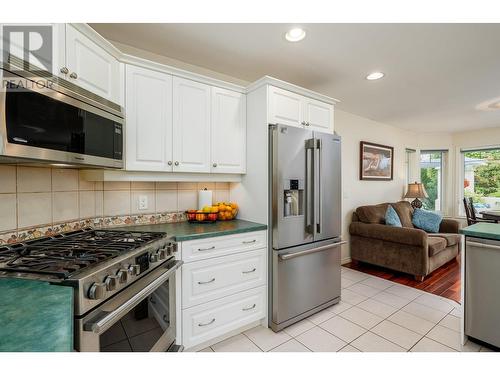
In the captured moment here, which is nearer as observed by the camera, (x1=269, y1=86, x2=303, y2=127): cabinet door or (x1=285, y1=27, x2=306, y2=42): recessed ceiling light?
(x1=285, y1=27, x2=306, y2=42): recessed ceiling light

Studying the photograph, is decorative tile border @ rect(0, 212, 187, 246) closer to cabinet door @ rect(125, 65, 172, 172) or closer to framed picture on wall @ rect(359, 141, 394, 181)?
cabinet door @ rect(125, 65, 172, 172)

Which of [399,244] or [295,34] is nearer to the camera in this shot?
[295,34]

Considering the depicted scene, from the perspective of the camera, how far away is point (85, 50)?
55.1 inches

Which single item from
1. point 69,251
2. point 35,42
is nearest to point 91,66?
point 35,42

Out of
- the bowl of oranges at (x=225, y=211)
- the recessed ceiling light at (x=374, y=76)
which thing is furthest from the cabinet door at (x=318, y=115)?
the bowl of oranges at (x=225, y=211)

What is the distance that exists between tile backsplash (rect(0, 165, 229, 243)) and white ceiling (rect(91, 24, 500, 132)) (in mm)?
1169

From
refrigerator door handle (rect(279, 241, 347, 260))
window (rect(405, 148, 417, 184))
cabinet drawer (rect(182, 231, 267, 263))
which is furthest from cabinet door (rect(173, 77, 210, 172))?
window (rect(405, 148, 417, 184))

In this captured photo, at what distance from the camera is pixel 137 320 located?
1.23m

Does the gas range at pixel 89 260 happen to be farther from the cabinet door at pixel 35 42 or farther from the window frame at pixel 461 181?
the window frame at pixel 461 181

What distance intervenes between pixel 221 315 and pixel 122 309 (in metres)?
0.96

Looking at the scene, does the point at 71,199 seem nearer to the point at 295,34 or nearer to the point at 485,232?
the point at 295,34

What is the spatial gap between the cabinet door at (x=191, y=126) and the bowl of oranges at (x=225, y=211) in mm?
409

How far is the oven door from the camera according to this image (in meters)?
0.92

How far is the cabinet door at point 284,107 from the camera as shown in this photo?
207cm
